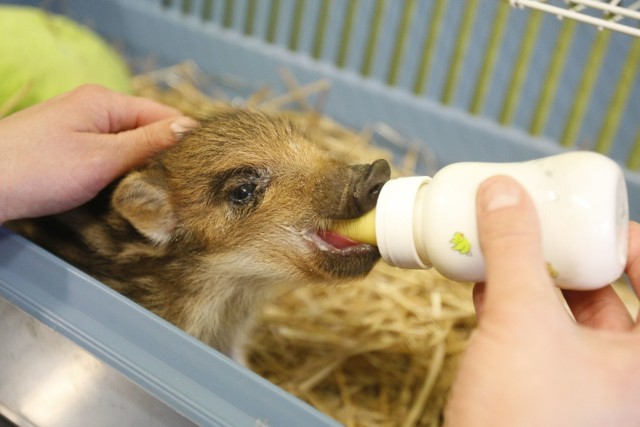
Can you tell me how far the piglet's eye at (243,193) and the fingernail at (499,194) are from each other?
26.5 inches

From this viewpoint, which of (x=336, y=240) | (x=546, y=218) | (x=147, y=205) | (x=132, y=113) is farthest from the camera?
(x=132, y=113)

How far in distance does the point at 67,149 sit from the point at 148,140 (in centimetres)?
21

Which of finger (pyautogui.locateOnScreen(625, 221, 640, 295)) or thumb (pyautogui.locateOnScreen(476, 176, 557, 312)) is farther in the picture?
finger (pyautogui.locateOnScreen(625, 221, 640, 295))

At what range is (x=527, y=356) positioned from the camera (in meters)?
0.95

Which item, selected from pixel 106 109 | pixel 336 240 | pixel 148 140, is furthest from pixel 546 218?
pixel 106 109

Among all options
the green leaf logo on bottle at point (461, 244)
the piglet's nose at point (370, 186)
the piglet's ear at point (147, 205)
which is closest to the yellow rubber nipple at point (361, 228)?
the piglet's nose at point (370, 186)

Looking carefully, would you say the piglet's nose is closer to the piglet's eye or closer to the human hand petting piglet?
the piglet's eye

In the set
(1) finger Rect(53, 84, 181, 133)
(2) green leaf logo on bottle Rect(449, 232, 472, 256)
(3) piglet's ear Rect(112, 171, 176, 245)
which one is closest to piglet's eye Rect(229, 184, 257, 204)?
(3) piglet's ear Rect(112, 171, 176, 245)

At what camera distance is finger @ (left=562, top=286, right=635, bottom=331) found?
1.22 m

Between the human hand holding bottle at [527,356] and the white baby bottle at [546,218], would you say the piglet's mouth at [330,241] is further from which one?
the human hand holding bottle at [527,356]

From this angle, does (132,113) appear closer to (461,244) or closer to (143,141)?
(143,141)

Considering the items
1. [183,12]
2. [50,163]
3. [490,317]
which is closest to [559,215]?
[490,317]

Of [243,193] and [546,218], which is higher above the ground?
[546,218]

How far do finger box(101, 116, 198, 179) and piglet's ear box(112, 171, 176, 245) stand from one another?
0.07 metres
